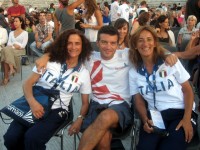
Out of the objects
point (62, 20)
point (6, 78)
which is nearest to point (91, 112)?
point (62, 20)

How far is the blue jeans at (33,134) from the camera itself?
9.27 feet

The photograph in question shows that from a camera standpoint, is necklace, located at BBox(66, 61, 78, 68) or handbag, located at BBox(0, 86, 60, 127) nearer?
handbag, located at BBox(0, 86, 60, 127)

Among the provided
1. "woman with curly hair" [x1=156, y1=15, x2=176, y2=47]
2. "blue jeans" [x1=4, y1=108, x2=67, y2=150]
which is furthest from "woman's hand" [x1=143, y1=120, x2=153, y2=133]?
"woman with curly hair" [x1=156, y1=15, x2=176, y2=47]

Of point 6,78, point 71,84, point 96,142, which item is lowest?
point 6,78

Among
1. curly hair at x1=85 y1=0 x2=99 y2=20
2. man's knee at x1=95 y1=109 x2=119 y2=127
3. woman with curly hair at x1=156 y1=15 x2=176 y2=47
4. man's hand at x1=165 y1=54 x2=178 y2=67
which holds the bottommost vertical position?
man's knee at x1=95 y1=109 x2=119 y2=127

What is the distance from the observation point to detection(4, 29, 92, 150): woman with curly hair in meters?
2.92

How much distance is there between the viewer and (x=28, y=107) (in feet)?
9.95

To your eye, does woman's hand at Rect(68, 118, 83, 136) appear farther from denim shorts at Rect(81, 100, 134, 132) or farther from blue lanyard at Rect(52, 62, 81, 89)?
blue lanyard at Rect(52, 62, 81, 89)

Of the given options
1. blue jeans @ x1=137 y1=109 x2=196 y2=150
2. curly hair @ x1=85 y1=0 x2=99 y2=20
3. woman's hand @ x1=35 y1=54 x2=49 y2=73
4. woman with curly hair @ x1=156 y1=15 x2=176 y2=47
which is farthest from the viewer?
woman with curly hair @ x1=156 y1=15 x2=176 y2=47

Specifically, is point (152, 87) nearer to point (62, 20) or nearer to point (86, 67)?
point (86, 67)

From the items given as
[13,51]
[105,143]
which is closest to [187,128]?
[105,143]

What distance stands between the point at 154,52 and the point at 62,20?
3.00 meters

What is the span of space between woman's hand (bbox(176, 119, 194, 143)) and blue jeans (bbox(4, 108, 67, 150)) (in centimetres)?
106

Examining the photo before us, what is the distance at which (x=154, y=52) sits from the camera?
9.87ft
